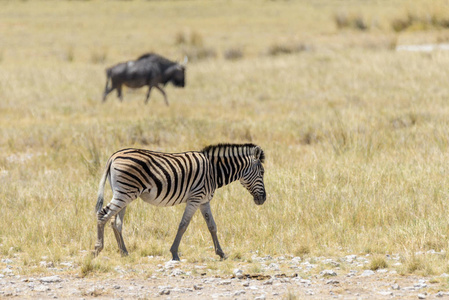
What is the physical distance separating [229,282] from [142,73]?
42.0 ft

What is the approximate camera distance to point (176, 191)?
6.50 meters

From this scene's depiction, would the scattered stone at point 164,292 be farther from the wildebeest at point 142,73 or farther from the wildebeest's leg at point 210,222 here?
the wildebeest at point 142,73

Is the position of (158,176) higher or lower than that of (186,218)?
higher

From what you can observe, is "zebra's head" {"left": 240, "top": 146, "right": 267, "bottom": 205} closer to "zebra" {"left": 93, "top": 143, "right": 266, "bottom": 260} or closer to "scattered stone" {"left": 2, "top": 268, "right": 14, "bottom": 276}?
"zebra" {"left": 93, "top": 143, "right": 266, "bottom": 260}

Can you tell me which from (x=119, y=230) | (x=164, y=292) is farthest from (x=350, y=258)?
(x=119, y=230)

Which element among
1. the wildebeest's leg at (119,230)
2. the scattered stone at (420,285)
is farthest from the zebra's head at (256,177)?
the scattered stone at (420,285)

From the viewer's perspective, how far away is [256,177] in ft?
23.0

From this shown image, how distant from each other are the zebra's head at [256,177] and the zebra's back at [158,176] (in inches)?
20.9

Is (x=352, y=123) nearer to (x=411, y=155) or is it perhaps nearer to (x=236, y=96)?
(x=411, y=155)

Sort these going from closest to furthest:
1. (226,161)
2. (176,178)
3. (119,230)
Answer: (176,178) < (119,230) < (226,161)

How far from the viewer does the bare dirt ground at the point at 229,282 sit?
561cm

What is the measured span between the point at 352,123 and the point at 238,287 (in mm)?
8511

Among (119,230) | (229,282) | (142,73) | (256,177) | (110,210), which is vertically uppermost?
(142,73)

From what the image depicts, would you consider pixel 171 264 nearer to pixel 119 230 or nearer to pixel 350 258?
pixel 119 230
